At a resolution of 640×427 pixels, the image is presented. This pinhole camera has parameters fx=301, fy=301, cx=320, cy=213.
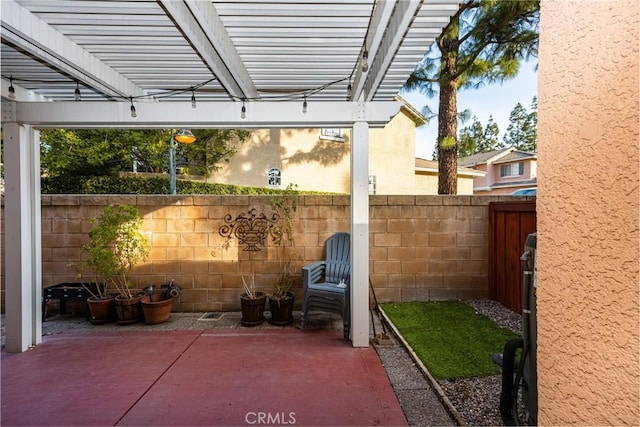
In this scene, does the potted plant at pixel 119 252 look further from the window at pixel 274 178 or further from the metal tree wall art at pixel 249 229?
the window at pixel 274 178

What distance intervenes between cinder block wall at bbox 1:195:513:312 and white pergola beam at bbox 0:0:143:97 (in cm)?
180

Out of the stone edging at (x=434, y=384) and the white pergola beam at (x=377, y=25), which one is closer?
the white pergola beam at (x=377, y=25)

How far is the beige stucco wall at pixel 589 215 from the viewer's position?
0.64 metres

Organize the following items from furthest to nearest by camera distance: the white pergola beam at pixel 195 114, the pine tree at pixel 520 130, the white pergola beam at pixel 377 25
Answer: the pine tree at pixel 520 130 < the white pergola beam at pixel 195 114 < the white pergola beam at pixel 377 25

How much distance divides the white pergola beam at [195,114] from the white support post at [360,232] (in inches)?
8.6

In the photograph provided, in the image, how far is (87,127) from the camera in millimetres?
3471

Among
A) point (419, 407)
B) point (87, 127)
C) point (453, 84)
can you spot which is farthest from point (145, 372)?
point (453, 84)

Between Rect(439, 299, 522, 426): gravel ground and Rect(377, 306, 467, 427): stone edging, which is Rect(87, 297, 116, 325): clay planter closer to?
Rect(377, 306, 467, 427): stone edging

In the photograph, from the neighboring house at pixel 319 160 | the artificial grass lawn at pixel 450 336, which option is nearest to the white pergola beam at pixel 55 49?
the artificial grass lawn at pixel 450 336

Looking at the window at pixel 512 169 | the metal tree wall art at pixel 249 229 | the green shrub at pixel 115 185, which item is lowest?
the metal tree wall art at pixel 249 229

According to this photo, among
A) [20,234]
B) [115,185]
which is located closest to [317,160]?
[115,185]

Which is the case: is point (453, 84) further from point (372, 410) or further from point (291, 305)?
point (372, 410)

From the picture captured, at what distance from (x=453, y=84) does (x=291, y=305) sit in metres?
5.27

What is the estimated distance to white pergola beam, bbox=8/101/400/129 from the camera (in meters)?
3.31
